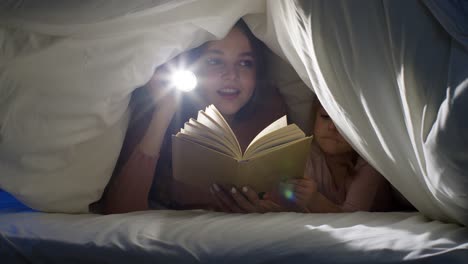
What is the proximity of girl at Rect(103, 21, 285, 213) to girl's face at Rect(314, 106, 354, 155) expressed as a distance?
14cm

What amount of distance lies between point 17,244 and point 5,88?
1.04 ft

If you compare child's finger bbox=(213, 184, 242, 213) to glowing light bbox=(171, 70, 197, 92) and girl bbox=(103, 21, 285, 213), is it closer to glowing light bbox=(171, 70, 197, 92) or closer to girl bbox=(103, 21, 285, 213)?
girl bbox=(103, 21, 285, 213)

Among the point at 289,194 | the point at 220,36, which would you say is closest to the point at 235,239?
the point at 289,194

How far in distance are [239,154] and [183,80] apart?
419 mm

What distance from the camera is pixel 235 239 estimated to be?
2.33ft

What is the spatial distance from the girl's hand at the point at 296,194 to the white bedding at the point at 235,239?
0.10m

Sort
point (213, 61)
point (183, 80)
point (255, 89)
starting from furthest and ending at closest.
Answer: point (255, 89), point (213, 61), point (183, 80)

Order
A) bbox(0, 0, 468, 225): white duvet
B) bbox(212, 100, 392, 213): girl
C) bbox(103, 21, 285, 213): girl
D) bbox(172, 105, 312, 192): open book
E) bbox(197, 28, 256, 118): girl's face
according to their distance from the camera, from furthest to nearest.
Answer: bbox(197, 28, 256, 118): girl's face < bbox(103, 21, 285, 213): girl < bbox(212, 100, 392, 213): girl < bbox(172, 105, 312, 192): open book < bbox(0, 0, 468, 225): white duvet

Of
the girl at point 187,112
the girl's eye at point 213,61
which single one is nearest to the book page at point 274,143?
the girl at point 187,112

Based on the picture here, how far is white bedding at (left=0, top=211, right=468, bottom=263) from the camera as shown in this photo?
2.00 feet

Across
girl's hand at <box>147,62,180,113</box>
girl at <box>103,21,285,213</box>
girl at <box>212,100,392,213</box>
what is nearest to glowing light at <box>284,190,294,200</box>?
girl at <box>212,100,392,213</box>

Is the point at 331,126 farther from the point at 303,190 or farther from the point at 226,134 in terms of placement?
the point at 226,134

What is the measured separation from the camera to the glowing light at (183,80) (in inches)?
46.1

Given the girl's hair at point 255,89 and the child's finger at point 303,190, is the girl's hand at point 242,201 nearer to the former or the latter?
the child's finger at point 303,190
